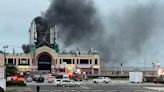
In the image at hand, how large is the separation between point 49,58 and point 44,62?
2468 millimetres

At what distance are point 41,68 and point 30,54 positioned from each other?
671cm

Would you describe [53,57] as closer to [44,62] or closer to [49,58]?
[49,58]

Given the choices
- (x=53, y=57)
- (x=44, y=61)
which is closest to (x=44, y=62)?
(x=44, y=61)

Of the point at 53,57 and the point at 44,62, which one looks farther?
the point at 44,62

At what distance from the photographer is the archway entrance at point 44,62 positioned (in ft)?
607

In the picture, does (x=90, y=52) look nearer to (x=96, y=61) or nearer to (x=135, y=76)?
(x=96, y=61)

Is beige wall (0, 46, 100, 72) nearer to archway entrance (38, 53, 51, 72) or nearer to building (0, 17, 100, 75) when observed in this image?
building (0, 17, 100, 75)

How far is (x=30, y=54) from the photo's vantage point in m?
186

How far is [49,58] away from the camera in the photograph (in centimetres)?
18675

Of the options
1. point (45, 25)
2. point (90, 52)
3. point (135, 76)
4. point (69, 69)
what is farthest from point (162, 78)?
point (45, 25)

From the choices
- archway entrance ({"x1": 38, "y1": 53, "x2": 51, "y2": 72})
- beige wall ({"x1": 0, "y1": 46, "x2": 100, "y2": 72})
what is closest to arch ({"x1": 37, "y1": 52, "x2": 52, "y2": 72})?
archway entrance ({"x1": 38, "y1": 53, "x2": 51, "y2": 72})

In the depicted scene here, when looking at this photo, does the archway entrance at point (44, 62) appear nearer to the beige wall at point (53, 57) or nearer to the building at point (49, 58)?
the building at point (49, 58)

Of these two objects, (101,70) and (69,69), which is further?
(101,70)

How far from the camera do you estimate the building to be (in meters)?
184
